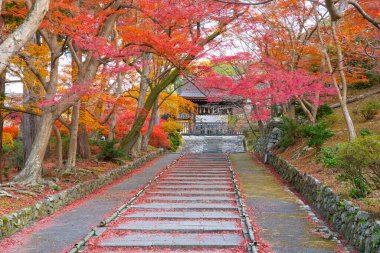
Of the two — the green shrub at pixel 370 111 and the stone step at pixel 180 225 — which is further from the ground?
the green shrub at pixel 370 111

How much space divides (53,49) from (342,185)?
8.84m

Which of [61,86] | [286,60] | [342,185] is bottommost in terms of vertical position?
[342,185]

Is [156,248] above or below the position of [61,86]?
below

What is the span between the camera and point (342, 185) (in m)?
9.48

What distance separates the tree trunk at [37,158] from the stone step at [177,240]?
4.64 meters

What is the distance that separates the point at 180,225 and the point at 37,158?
500 centimetres

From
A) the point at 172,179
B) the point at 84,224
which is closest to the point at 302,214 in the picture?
the point at 84,224

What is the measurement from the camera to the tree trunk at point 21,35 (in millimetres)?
7973

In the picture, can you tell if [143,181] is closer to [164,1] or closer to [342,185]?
[164,1]

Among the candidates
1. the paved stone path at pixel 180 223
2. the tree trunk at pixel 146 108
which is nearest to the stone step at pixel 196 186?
the paved stone path at pixel 180 223

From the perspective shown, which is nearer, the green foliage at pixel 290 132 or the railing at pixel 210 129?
the green foliage at pixel 290 132

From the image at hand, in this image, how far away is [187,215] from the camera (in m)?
8.91

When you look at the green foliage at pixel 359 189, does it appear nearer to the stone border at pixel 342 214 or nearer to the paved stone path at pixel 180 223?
the stone border at pixel 342 214

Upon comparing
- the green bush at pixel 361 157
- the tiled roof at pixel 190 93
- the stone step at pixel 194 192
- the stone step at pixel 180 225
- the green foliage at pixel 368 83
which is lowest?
the stone step at pixel 180 225
